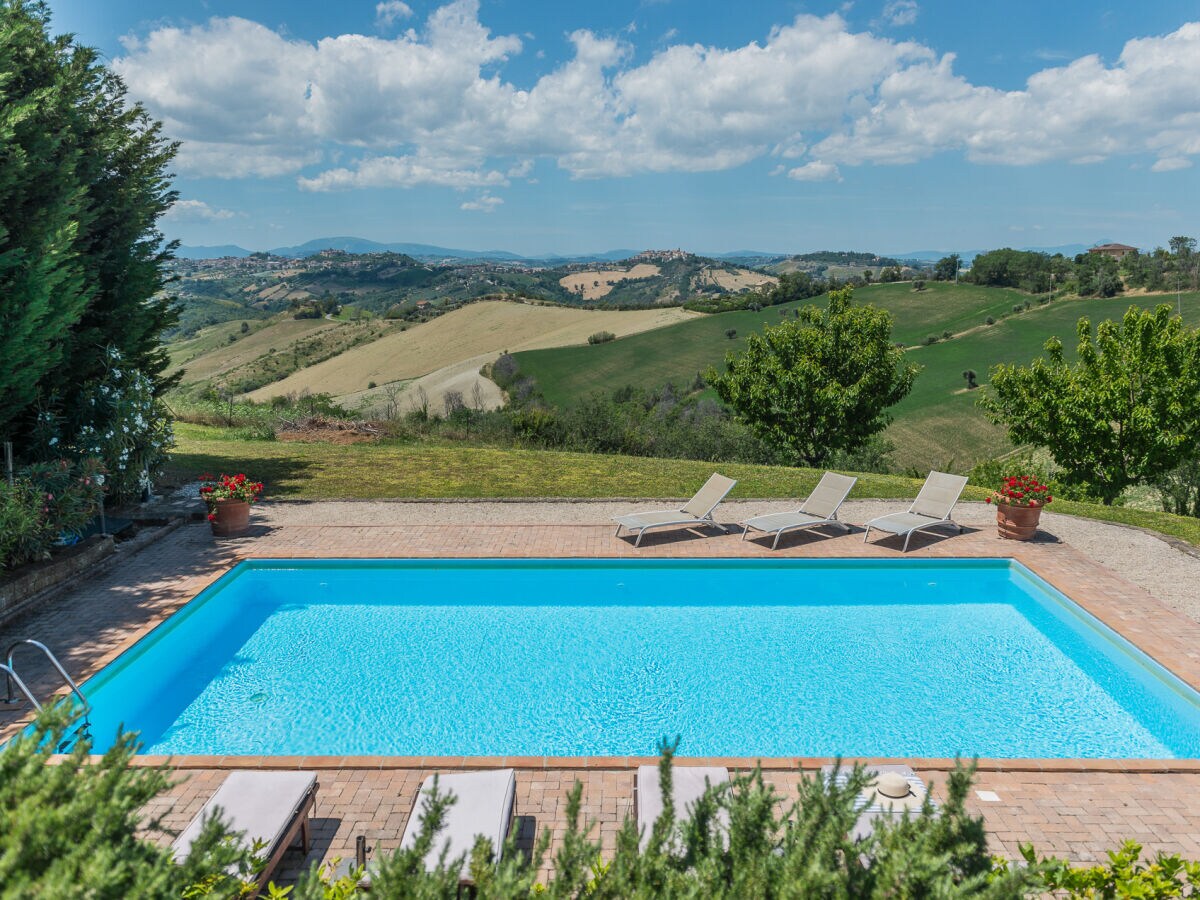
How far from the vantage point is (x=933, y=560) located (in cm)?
1081

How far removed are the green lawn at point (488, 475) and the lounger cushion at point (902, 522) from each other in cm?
257

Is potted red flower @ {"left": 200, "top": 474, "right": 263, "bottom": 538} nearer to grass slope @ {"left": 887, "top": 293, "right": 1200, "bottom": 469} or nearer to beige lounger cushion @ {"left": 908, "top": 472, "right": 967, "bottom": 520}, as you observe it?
beige lounger cushion @ {"left": 908, "top": 472, "right": 967, "bottom": 520}

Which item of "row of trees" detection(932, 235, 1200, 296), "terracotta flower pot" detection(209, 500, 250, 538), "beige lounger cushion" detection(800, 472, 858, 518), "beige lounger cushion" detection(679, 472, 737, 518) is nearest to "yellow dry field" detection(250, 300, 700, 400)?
"row of trees" detection(932, 235, 1200, 296)

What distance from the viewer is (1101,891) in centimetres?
368

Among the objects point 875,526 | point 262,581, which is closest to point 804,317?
point 875,526

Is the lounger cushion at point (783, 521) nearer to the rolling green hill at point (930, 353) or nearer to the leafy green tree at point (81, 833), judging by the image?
the leafy green tree at point (81, 833)

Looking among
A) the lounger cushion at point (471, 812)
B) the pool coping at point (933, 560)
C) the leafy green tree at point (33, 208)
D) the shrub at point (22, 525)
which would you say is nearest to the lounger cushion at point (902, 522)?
the pool coping at point (933, 560)

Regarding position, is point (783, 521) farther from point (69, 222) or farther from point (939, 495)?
point (69, 222)

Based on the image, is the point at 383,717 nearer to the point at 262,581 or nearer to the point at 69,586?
the point at 262,581

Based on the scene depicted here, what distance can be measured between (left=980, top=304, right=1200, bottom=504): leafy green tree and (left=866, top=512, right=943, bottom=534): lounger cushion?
8252 mm

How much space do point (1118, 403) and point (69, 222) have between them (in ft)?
66.1

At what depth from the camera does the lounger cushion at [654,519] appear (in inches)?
454

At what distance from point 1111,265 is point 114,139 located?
340ft

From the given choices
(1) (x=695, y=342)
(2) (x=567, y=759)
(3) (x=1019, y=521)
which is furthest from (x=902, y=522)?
(1) (x=695, y=342)
